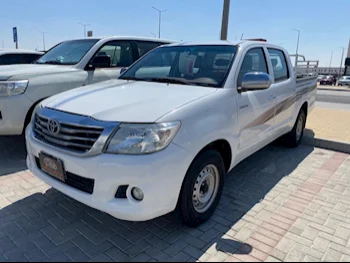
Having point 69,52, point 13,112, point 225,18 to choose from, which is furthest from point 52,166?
point 225,18

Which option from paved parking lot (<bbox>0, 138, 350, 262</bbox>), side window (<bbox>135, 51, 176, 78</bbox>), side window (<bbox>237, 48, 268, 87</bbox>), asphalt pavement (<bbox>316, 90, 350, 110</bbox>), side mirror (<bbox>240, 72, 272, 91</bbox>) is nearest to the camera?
paved parking lot (<bbox>0, 138, 350, 262</bbox>)

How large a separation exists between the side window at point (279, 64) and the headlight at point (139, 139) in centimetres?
267

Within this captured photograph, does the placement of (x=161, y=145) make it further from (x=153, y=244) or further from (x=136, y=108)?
(x=153, y=244)

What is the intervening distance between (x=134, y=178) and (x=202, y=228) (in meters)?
1.06

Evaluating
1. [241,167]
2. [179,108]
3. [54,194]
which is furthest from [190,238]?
[241,167]

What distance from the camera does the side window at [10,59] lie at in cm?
805

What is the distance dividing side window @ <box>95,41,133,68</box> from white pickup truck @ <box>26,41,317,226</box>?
5.74 ft

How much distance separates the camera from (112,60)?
5.56 meters

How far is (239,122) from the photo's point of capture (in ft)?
10.3

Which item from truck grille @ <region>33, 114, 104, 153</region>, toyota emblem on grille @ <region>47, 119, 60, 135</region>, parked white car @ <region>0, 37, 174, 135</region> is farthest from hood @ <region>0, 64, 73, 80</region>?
toyota emblem on grille @ <region>47, 119, 60, 135</region>

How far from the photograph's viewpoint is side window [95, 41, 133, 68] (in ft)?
17.6

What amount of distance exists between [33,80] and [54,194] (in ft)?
6.08

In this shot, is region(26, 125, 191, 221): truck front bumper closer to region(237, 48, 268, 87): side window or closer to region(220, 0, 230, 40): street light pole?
region(237, 48, 268, 87): side window

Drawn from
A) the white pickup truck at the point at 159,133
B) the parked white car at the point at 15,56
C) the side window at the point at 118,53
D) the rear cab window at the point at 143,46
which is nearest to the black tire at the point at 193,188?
the white pickup truck at the point at 159,133
